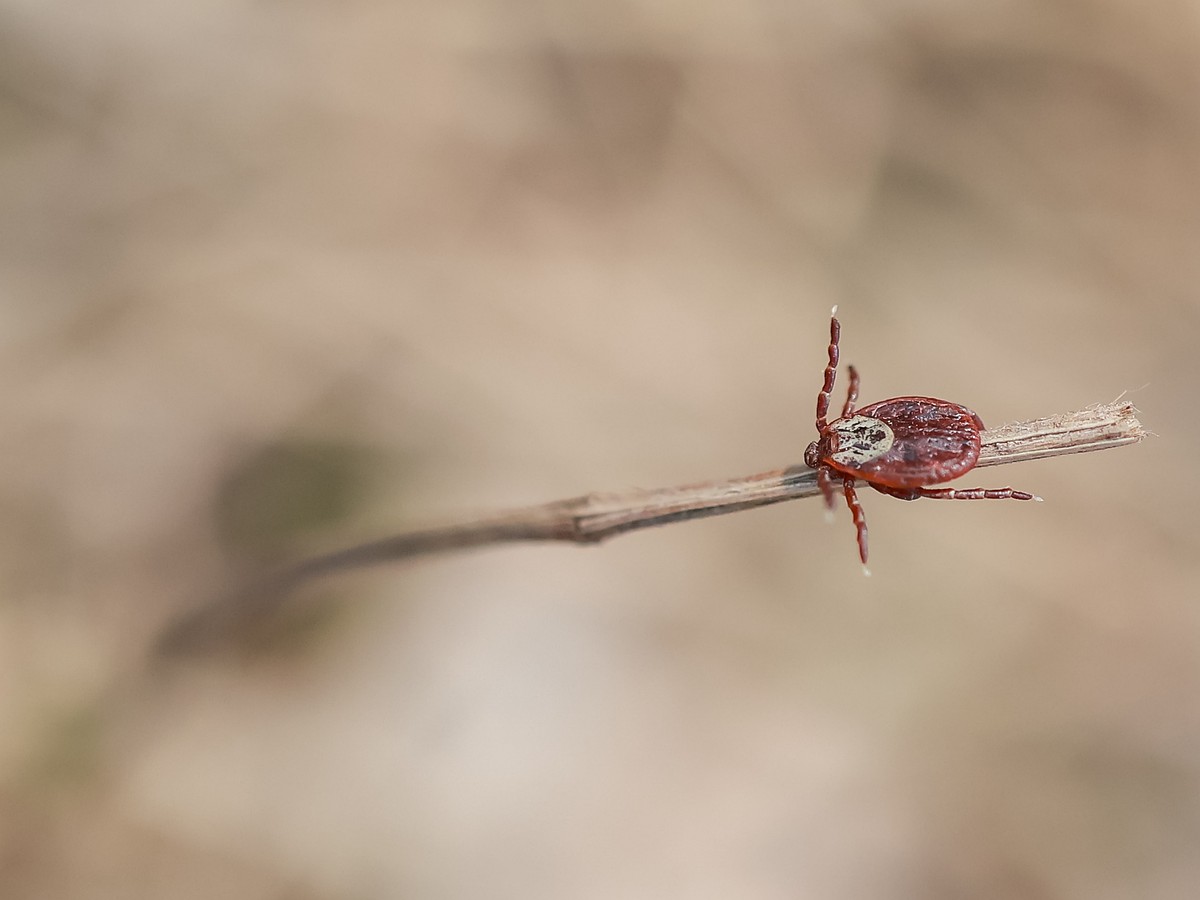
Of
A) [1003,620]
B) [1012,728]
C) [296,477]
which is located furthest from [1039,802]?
[296,477]

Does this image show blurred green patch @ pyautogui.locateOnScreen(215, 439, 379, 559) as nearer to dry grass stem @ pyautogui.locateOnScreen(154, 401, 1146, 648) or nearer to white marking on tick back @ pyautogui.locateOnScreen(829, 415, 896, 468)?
dry grass stem @ pyautogui.locateOnScreen(154, 401, 1146, 648)

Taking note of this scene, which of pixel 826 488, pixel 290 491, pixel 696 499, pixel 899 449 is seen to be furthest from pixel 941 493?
pixel 290 491

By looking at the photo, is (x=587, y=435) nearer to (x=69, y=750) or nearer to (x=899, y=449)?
(x=899, y=449)

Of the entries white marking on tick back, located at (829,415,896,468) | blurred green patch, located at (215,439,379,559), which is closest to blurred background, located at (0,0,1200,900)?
blurred green patch, located at (215,439,379,559)

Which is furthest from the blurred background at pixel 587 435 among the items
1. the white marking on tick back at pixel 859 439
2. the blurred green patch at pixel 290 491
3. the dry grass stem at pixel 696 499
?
the white marking on tick back at pixel 859 439

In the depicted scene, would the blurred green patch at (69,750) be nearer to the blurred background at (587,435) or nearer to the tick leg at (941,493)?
the blurred background at (587,435)

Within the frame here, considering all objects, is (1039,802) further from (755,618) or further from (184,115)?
(184,115)
